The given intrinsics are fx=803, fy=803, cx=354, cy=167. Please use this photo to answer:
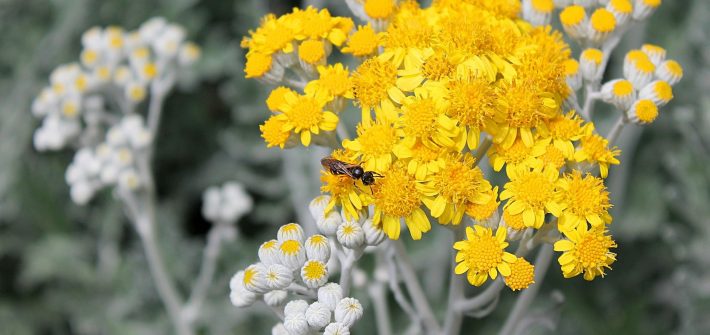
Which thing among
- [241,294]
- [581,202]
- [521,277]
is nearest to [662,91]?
[581,202]

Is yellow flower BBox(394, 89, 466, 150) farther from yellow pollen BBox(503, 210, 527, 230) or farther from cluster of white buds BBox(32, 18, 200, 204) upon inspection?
cluster of white buds BBox(32, 18, 200, 204)

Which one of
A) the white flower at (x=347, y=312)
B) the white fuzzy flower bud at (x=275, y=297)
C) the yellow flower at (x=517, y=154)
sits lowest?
the white fuzzy flower bud at (x=275, y=297)

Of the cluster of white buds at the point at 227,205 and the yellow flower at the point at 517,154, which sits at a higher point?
the yellow flower at the point at 517,154

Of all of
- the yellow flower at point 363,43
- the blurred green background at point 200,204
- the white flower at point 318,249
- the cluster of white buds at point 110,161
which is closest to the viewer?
the white flower at point 318,249

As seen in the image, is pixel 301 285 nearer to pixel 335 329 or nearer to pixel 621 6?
pixel 335 329

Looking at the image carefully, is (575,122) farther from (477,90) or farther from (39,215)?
(39,215)

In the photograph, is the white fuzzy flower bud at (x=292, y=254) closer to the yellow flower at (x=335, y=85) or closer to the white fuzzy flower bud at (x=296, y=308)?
the white fuzzy flower bud at (x=296, y=308)

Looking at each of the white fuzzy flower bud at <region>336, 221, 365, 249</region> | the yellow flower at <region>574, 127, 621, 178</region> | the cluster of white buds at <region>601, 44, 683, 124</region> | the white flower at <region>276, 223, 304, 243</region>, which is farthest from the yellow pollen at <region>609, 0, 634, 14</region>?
the white flower at <region>276, 223, 304, 243</region>

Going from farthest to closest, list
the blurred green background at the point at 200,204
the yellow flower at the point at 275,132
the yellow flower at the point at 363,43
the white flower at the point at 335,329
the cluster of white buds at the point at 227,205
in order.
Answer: the cluster of white buds at the point at 227,205 → the blurred green background at the point at 200,204 → the yellow flower at the point at 363,43 → the yellow flower at the point at 275,132 → the white flower at the point at 335,329

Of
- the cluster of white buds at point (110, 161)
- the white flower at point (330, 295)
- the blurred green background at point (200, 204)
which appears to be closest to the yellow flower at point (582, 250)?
the white flower at point (330, 295)
